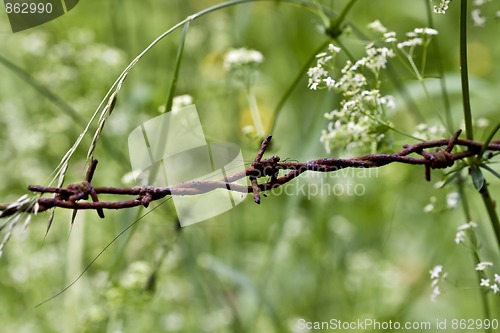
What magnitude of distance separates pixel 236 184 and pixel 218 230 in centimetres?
200

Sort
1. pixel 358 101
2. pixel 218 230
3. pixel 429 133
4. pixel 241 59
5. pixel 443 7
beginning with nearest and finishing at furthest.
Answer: pixel 443 7
pixel 358 101
pixel 429 133
pixel 241 59
pixel 218 230

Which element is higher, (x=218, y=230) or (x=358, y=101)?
(x=358, y=101)

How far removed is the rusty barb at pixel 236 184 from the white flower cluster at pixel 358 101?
0.12 meters

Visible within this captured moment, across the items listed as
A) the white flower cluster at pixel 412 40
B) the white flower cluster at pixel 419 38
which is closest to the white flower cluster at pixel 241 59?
the white flower cluster at pixel 412 40

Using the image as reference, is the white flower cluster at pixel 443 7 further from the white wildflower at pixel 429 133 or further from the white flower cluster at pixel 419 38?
the white wildflower at pixel 429 133

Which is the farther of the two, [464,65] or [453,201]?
[453,201]

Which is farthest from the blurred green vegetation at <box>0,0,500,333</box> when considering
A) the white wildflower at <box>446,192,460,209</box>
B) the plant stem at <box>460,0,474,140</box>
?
the plant stem at <box>460,0,474,140</box>

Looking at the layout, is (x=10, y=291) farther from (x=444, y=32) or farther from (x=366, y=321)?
(x=444, y=32)

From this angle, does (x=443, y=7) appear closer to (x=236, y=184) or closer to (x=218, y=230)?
(x=236, y=184)

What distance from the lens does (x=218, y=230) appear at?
3039 millimetres

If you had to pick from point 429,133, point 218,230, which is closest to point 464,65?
point 429,133

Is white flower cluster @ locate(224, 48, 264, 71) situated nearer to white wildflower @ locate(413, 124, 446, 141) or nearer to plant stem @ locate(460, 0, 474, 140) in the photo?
white wildflower @ locate(413, 124, 446, 141)

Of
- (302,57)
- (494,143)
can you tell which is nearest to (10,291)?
(302,57)

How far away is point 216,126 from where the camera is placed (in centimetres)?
310
